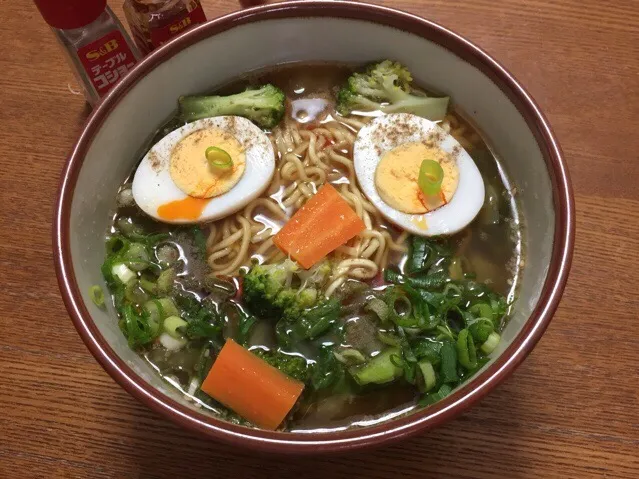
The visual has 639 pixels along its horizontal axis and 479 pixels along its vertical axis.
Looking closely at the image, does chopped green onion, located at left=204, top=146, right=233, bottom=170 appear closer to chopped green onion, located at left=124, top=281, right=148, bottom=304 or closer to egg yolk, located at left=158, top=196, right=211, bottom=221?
egg yolk, located at left=158, top=196, right=211, bottom=221

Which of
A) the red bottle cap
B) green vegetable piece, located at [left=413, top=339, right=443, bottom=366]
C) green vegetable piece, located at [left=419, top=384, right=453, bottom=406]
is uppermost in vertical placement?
the red bottle cap

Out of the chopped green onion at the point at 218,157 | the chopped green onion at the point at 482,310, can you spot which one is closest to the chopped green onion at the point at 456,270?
the chopped green onion at the point at 482,310

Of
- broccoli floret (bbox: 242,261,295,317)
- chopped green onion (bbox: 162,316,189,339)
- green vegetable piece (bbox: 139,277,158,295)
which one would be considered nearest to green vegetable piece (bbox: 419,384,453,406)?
broccoli floret (bbox: 242,261,295,317)

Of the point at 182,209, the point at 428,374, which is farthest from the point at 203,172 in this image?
the point at 428,374

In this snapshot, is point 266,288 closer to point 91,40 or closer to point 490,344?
point 490,344

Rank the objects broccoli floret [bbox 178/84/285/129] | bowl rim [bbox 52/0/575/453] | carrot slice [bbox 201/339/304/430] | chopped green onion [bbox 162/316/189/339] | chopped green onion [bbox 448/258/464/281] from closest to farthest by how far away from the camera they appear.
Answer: bowl rim [bbox 52/0/575/453], carrot slice [bbox 201/339/304/430], chopped green onion [bbox 162/316/189/339], chopped green onion [bbox 448/258/464/281], broccoli floret [bbox 178/84/285/129]

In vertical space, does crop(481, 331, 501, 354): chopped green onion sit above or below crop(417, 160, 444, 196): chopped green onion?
below
